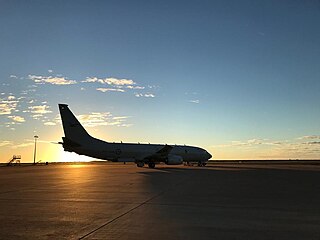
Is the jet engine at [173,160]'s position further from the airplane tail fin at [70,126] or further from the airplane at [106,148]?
the airplane tail fin at [70,126]

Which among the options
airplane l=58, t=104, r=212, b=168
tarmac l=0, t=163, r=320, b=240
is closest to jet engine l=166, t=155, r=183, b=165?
airplane l=58, t=104, r=212, b=168

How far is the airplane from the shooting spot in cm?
4206

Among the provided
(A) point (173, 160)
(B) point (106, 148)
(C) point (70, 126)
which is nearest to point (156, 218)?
(C) point (70, 126)

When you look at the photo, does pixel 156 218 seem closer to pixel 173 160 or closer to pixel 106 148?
pixel 106 148

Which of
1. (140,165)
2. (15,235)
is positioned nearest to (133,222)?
(15,235)

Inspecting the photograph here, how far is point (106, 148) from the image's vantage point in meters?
44.1

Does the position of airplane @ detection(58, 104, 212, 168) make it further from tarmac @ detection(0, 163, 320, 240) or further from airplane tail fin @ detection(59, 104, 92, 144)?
tarmac @ detection(0, 163, 320, 240)

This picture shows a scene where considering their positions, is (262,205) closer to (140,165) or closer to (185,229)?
(185,229)

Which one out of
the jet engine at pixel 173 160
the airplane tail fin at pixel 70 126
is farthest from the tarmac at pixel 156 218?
the jet engine at pixel 173 160

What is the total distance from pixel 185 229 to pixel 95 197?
557 cm

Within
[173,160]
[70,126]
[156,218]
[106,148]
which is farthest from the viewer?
[173,160]

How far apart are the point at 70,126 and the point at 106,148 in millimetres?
5566

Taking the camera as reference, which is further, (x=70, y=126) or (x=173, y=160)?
(x=173, y=160)

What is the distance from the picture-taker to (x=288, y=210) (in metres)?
8.81
